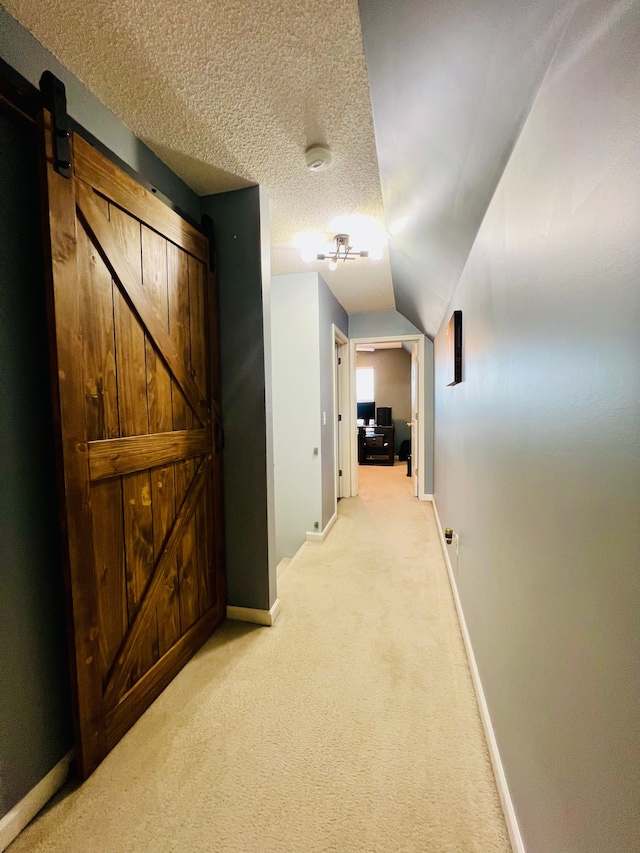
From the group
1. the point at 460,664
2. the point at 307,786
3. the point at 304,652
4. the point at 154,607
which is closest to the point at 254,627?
the point at 304,652

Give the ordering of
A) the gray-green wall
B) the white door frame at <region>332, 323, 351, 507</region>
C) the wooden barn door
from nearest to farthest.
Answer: the gray-green wall < the wooden barn door < the white door frame at <region>332, 323, 351, 507</region>

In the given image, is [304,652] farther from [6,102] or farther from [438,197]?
[6,102]

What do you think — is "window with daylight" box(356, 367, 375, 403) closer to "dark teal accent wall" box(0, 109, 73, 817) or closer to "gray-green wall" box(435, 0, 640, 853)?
"gray-green wall" box(435, 0, 640, 853)

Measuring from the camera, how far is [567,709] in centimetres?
66

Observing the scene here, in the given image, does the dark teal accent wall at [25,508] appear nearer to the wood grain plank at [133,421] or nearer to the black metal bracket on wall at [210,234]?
the wood grain plank at [133,421]

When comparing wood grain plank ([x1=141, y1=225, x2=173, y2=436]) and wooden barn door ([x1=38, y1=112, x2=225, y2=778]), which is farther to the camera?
wood grain plank ([x1=141, y1=225, x2=173, y2=436])

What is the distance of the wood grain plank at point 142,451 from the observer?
118 cm

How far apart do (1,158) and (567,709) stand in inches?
77.4

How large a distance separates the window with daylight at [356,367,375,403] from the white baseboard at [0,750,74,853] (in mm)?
7211

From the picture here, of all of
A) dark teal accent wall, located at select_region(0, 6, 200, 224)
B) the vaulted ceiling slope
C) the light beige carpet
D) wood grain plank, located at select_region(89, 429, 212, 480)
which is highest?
dark teal accent wall, located at select_region(0, 6, 200, 224)

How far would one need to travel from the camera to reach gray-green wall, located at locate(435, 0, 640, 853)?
0.50 metres

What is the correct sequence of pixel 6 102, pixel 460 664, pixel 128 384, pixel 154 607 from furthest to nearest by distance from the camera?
1. pixel 460 664
2. pixel 154 607
3. pixel 128 384
4. pixel 6 102

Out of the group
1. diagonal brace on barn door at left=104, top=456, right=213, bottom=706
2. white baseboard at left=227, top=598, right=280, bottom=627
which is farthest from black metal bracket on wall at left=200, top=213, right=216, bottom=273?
white baseboard at left=227, top=598, right=280, bottom=627

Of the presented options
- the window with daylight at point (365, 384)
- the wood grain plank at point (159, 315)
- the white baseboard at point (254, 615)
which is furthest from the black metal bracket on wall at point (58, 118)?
the window with daylight at point (365, 384)
